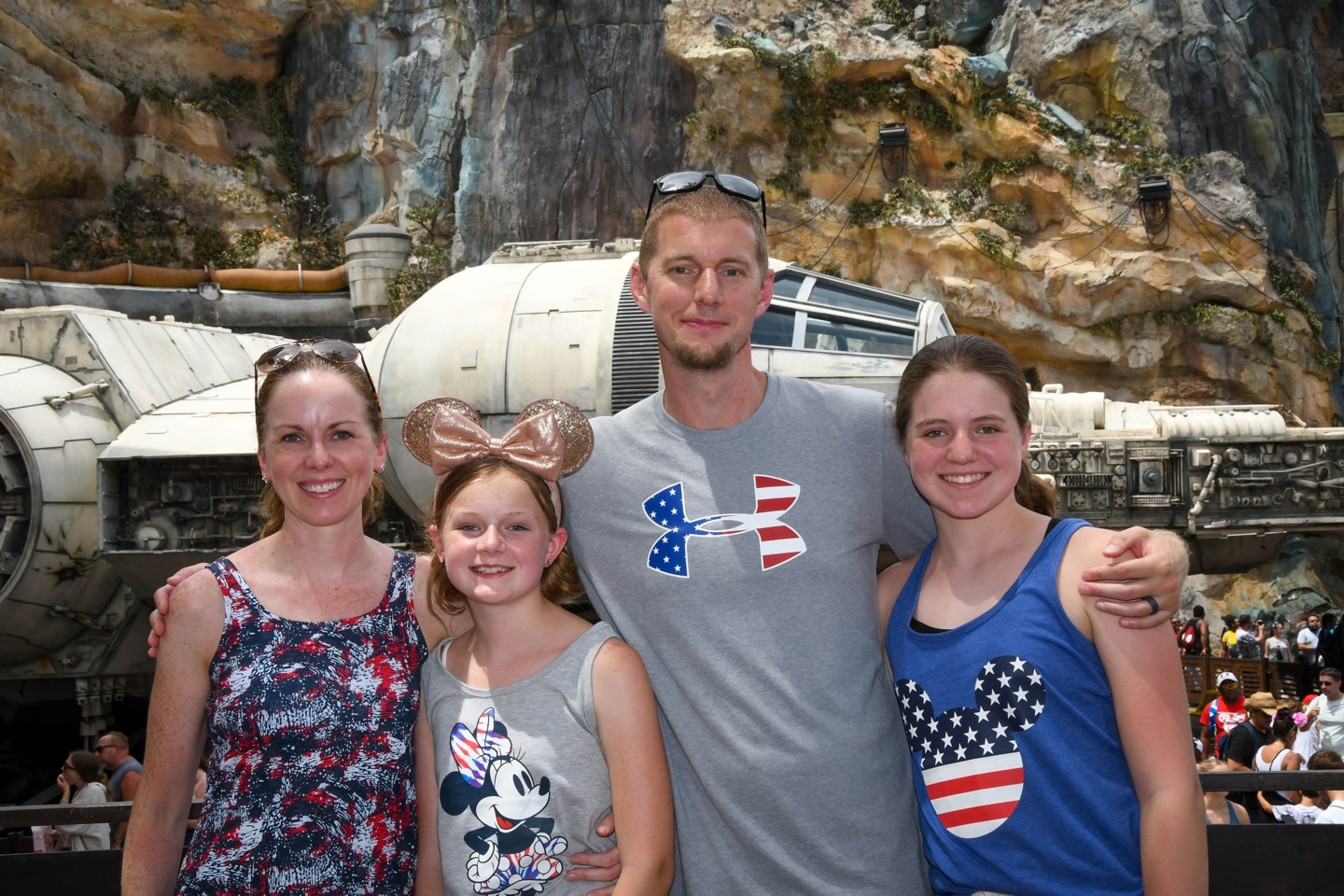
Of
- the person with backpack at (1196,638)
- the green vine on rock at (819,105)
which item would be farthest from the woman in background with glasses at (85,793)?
the green vine on rock at (819,105)

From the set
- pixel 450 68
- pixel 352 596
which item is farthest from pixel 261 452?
pixel 450 68

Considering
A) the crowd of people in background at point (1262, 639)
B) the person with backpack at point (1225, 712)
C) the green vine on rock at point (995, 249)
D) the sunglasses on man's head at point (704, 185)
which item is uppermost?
the green vine on rock at point (995, 249)

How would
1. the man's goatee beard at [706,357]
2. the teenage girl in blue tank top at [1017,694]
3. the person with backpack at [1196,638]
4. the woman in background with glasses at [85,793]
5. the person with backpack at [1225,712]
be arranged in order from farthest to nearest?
the person with backpack at [1196,638], the person with backpack at [1225,712], the woman in background with glasses at [85,793], the man's goatee beard at [706,357], the teenage girl in blue tank top at [1017,694]

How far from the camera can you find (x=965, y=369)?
3.01 meters

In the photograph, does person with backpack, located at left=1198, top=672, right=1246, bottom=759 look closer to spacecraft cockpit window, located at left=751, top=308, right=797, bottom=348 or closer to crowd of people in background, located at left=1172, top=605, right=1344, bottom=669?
crowd of people in background, located at left=1172, top=605, right=1344, bottom=669

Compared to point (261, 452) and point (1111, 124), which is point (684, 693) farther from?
point (1111, 124)

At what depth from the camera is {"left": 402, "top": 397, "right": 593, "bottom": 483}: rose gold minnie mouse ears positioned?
3117 mm

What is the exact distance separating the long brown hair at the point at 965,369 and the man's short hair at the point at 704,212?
24.0 inches

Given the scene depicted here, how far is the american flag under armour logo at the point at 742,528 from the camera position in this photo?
314 centimetres

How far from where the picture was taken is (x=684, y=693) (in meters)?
3.13

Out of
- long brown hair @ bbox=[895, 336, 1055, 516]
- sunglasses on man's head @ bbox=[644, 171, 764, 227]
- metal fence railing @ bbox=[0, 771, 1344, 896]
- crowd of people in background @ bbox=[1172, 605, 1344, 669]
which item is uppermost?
sunglasses on man's head @ bbox=[644, 171, 764, 227]

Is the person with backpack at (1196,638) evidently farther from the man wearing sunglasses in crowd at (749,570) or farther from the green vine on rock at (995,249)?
the man wearing sunglasses in crowd at (749,570)

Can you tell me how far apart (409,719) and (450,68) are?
37.2 m

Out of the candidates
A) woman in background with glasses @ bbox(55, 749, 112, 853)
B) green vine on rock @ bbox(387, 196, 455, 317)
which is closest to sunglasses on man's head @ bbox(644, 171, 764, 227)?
woman in background with glasses @ bbox(55, 749, 112, 853)
